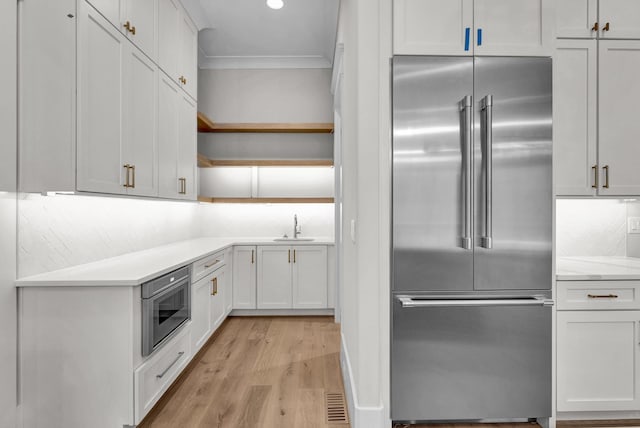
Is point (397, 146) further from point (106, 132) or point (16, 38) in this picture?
point (16, 38)

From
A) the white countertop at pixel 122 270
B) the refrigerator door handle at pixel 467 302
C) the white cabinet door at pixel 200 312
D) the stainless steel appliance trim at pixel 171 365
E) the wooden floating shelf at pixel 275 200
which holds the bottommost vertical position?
the stainless steel appliance trim at pixel 171 365

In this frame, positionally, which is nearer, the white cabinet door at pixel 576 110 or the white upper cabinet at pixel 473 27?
the white upper cabinet at pixel 473 27

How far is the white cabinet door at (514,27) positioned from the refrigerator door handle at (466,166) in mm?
330

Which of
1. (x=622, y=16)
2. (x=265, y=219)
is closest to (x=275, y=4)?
(x=265, y=219)

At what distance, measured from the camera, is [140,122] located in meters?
2.64

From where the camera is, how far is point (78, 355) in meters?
1.92

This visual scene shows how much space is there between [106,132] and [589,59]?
2942mm

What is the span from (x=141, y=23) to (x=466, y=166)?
242 cm

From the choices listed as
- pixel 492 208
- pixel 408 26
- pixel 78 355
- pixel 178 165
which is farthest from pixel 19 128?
pixel 492 208

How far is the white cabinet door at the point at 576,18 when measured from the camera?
223cm

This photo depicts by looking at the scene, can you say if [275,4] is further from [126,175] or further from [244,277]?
[244,277]

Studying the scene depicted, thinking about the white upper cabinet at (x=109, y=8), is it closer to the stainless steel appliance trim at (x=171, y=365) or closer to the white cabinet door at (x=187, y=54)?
the white cabinet door at (x=187, y=54)

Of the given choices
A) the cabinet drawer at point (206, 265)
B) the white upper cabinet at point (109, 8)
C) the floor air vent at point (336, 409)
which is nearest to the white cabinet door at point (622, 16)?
the floor air vent at point (336, 409)

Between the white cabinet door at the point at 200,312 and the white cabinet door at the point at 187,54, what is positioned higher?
the white cabinet door at the point at 187,54
